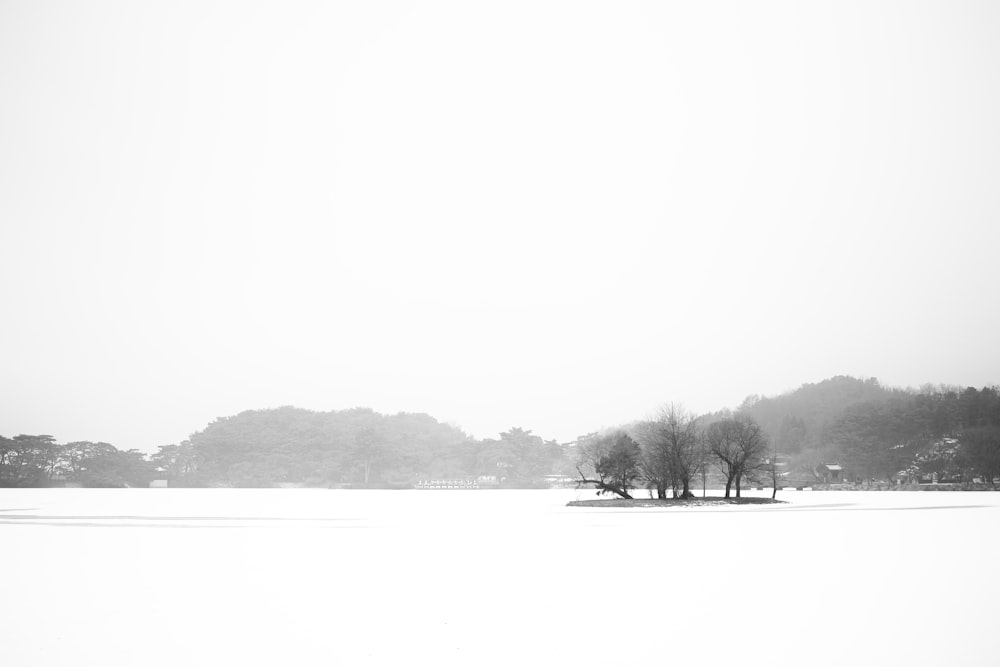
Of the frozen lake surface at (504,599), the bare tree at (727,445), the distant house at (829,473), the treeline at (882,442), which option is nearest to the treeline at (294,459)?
the treeline at (882,442)

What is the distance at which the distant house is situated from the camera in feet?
378

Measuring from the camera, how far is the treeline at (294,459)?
128 meters

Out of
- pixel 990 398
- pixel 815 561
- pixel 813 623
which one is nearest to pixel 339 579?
pixel 813 623

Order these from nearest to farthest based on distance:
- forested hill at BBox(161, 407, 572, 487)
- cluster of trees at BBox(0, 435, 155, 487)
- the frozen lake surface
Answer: the frozen lake surface
cluster of trees at BBox(0, 435, 155, 487)
forested hill at BBox(161, 407, 572, 487)

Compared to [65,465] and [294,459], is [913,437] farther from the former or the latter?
[65,465]

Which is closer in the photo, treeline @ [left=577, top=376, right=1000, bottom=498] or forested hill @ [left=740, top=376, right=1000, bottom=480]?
treeline @ [left=577, top=376, right=1000, bottom=498]

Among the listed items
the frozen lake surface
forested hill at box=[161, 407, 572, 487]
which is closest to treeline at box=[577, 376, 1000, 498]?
forested hill at box=[161, 407, 572, 487]

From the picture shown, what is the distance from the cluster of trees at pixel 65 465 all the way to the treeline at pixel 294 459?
6.3 inches

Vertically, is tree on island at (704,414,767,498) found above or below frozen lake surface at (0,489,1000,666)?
above

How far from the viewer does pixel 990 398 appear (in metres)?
119

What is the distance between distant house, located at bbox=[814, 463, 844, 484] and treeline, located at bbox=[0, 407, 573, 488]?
44903 millimetres

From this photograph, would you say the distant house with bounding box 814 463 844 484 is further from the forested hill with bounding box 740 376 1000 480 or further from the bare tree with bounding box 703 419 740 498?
the bare tree with bounding box 703 419 740 498

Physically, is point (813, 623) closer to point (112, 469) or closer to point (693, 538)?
point (693, 538)

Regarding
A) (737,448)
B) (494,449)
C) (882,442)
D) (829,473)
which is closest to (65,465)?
(494,449)
